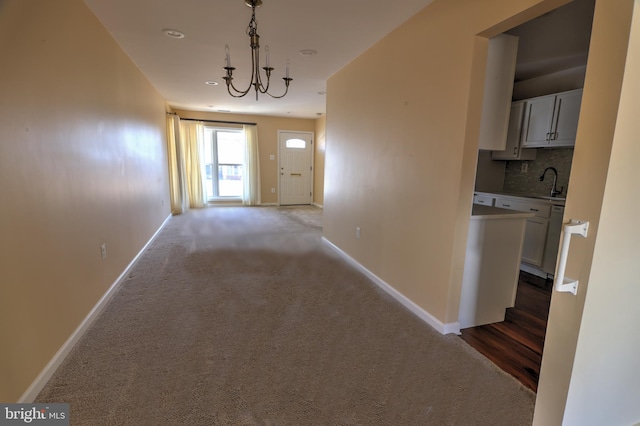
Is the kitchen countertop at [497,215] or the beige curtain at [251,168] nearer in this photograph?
the kitchen countertop at [497,215]

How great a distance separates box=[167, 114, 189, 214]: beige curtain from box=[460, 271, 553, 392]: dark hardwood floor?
6134 millimetres

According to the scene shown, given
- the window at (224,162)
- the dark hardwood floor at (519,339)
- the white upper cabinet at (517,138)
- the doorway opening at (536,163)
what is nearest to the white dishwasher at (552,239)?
the doorway opening at (536,163)

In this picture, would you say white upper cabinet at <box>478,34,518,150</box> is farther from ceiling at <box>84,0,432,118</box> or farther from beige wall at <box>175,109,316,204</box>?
beige wall at <box>175,109,316,204</box>

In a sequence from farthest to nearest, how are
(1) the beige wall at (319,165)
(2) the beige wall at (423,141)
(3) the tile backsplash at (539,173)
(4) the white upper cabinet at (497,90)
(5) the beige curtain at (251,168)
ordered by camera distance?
1. (1) the beige wall at (319,165)
2. (5) the beige curtain at (251,168)
3. (3) the tile backsplash at (539,173)
4. (4) the white upper cabinet at (497,90)
5. (2) the beige wall at (423,141)

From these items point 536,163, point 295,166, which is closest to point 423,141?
point 536,163

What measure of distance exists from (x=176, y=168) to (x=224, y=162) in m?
1.48

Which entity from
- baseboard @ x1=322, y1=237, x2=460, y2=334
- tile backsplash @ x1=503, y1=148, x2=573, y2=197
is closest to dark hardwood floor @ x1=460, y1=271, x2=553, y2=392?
baseboard @ x1=322, y1=237, x2=460, y2=334

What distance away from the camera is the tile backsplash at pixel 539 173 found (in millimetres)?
3588

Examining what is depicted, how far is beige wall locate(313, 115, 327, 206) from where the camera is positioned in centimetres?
776

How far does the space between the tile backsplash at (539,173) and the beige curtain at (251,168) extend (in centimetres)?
552

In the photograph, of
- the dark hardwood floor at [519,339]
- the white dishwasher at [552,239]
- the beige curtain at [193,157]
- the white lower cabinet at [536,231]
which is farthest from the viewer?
the beige curtain at [193,157]

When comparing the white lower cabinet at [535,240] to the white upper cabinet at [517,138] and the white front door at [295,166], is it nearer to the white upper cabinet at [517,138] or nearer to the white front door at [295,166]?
the white upper cabinet at [517,138]

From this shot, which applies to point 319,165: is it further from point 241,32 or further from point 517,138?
point 241,32

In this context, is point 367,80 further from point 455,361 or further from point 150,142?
point 150,142
